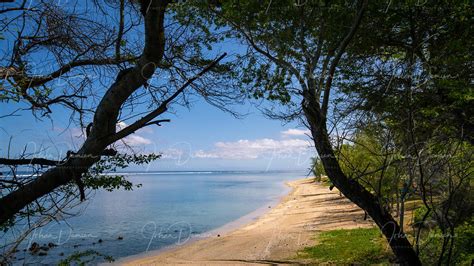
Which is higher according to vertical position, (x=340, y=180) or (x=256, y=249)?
(x=340, y=180)

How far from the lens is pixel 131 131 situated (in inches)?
117

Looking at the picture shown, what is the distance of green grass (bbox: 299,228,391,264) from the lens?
47.0ft

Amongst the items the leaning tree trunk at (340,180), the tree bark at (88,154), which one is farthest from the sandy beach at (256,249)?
the tree bark at (88,154)

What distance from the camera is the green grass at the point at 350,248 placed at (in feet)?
47.0

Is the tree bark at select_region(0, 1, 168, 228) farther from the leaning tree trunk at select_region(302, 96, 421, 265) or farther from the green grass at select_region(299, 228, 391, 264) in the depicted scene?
the green grass at select_region(299, 228, 391, 264)

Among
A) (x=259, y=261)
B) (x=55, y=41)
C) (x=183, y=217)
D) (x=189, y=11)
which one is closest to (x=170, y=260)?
(x=259, y=261)

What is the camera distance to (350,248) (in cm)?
1683

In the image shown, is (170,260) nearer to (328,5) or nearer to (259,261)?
(259,261)

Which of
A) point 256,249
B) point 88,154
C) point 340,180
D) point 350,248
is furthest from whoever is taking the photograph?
point 256,249

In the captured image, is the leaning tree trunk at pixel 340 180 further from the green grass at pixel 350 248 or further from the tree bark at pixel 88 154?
the green grass at pixel 350 248

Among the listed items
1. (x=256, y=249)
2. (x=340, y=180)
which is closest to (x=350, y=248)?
(x=256, y=249)

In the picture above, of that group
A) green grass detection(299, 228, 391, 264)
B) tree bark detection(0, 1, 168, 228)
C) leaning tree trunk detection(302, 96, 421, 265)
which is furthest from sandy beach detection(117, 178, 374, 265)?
tree bark detection(0, 1, 168, 228)

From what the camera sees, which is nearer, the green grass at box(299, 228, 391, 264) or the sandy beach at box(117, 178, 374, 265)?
the green grass at box(299, 228, 391, 264)

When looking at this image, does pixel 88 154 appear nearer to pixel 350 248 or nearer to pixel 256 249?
pixel 350 248
